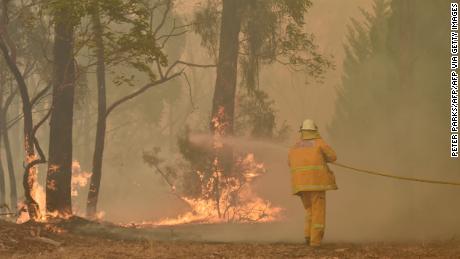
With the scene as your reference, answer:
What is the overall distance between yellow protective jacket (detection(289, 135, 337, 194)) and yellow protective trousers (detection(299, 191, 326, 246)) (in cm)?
16

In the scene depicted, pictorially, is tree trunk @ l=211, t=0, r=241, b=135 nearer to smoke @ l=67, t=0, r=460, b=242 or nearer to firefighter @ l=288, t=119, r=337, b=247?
smoke @ l=67, t=0, r=460, b=242

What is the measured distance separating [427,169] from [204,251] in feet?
34.9

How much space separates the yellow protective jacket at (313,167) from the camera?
9.47 m

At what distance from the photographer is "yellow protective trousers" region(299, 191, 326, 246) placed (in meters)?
9.34

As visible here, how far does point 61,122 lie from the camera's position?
1367 centimetres

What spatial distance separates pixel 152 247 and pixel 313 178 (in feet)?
8.71

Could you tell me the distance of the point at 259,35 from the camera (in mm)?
21344

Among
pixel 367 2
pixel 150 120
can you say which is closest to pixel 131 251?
pixel 150 120

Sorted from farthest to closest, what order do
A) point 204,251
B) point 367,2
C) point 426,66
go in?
point 367,2
point 426,66
point 204,251

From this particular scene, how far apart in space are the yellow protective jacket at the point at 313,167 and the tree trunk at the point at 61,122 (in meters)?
5.96

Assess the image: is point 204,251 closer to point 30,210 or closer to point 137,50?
point 30,210

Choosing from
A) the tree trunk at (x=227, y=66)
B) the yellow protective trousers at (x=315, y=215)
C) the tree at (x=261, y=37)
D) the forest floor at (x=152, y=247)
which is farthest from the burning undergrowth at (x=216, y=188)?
the yellow protective trousers at (x=315, y=215)

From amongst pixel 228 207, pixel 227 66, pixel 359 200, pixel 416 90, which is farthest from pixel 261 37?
pixel 359 200

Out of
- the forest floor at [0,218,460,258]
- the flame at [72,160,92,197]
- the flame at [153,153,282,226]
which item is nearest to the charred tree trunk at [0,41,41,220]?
the forest floor at [0,218,460,258]
